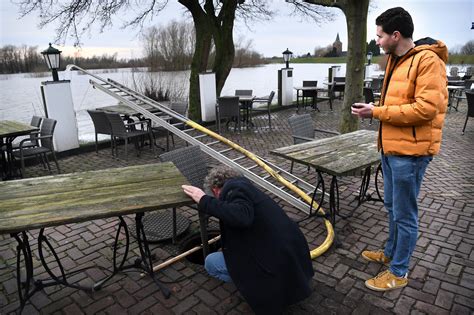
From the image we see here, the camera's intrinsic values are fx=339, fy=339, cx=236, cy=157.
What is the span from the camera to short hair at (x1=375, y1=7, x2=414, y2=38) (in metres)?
2.05

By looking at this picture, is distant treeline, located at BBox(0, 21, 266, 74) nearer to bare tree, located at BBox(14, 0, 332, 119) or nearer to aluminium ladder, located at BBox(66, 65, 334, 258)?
bare tree, located at BBox(14, 0, 332, 119)

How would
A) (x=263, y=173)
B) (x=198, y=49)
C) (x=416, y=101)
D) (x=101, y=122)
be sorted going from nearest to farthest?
(x=416, y=101) → (x=263, y=173) → (x=101, y=122) → (x=198, y=49)

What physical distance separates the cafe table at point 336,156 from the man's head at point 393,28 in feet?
3.53

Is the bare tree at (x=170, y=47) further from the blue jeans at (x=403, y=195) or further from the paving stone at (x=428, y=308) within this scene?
the paving stone at (x=428, y=308)

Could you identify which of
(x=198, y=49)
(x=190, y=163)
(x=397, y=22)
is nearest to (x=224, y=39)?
(x=198, y=49)

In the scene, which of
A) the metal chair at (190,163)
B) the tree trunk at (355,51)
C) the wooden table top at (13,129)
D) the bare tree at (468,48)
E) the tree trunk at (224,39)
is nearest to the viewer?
the metal chair at (190,163)

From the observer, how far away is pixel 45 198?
224cm

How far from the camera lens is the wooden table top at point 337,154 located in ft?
9.67

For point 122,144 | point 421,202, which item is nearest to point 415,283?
point 421,202

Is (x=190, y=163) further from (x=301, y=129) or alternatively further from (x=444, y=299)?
(x=444, y=299)

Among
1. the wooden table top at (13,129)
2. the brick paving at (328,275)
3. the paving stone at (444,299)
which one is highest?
the wooden table top at (13,129)

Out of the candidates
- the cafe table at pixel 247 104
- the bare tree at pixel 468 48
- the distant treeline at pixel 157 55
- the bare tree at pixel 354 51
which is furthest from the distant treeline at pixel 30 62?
the bare tree at pixel 468 48

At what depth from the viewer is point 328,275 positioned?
2660 mm

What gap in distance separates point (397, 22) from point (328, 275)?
6.11 ft
